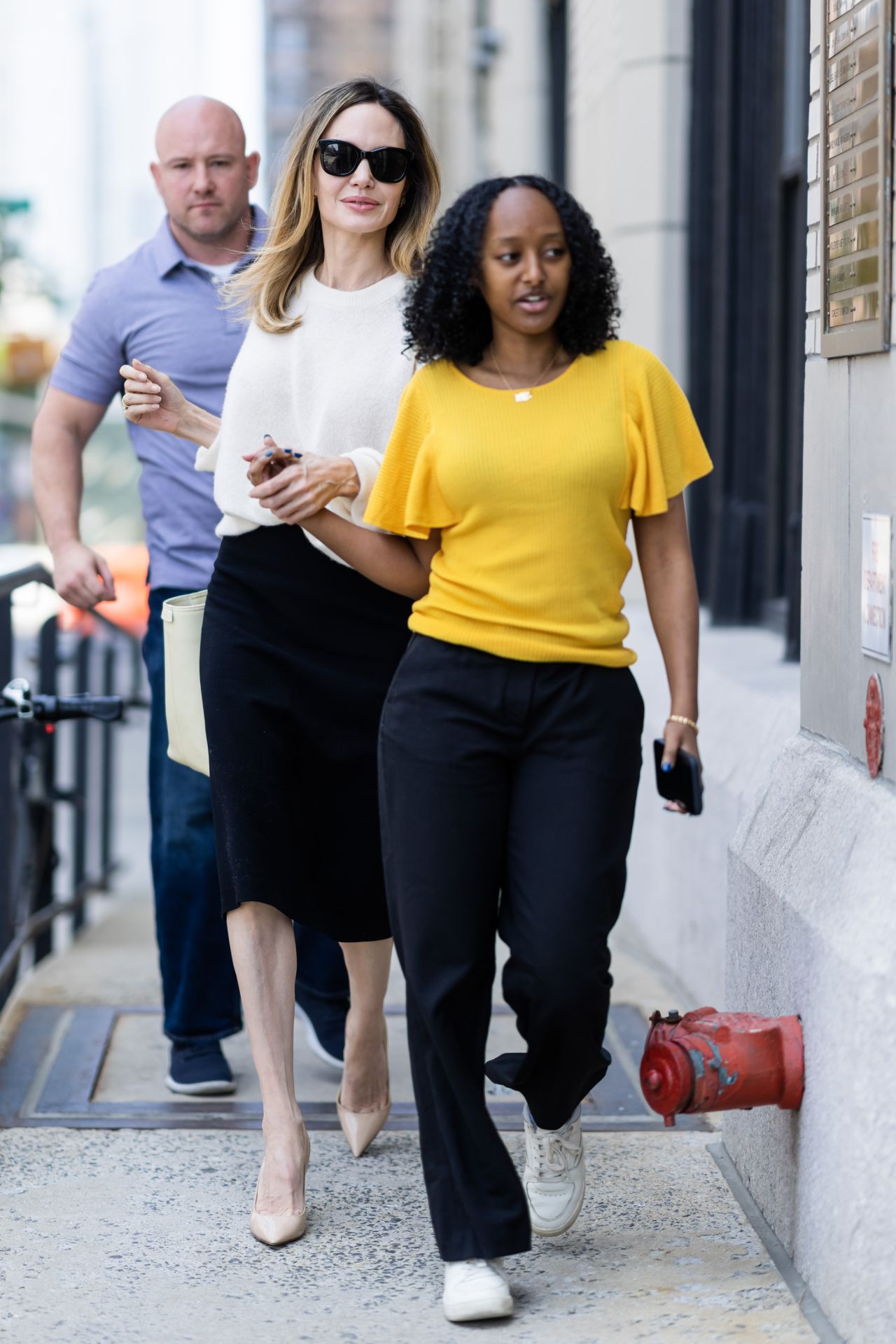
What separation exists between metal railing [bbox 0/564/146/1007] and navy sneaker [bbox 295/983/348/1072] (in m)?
0.93

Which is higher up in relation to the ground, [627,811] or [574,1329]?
[627,811]

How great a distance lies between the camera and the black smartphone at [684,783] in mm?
2947

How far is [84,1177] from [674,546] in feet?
5.83

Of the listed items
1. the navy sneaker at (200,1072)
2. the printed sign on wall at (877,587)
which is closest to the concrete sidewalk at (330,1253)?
the navy sneaker at (200,1072)

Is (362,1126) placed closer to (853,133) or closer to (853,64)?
(853,133)

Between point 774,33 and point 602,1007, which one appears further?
point 774,33

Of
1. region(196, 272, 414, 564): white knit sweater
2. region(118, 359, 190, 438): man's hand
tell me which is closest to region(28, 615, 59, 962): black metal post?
region(118, 359, 190, 438): man's hand

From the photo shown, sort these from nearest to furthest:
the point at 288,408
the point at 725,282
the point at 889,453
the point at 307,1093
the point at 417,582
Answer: the point at 889,453
the point at 417,582
the point at 288,408
the point at 307,1093
the point at 725,282

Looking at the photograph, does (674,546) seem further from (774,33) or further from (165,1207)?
(774,33)

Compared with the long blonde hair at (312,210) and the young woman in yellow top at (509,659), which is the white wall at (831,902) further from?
the long blonde hair at (312,210)

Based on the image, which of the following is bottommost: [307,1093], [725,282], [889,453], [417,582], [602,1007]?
[307,1093]

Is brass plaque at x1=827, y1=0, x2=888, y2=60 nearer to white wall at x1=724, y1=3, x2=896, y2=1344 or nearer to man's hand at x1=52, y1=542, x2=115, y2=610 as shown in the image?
white wall at x1=724, y1=3, x2=896, y2=1344

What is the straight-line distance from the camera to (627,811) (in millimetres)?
3002

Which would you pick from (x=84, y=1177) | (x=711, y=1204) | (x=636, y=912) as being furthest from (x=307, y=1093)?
(x=636, y=912)
